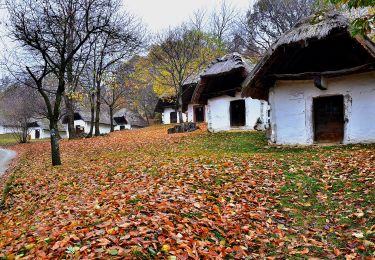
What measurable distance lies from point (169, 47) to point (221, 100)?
1020 cm

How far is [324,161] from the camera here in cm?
879

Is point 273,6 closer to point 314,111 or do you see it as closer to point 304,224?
point 314,111

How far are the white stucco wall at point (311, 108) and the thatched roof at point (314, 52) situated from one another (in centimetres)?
57

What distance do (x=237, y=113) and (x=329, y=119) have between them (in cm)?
813

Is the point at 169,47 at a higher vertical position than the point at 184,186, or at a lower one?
higher

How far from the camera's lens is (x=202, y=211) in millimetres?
5367

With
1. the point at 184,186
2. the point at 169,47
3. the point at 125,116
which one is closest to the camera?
the point at 184,186

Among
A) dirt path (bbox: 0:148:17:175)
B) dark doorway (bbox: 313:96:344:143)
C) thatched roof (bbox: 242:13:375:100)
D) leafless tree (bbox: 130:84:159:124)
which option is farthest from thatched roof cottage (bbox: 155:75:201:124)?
dark doorway (bbox: 313:96:344:143)

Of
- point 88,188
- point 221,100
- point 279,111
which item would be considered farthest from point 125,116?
point 88,188

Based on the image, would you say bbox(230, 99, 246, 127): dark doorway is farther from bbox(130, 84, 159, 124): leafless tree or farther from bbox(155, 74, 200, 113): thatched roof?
bbox(130, 84, 159, 124): leafless tree

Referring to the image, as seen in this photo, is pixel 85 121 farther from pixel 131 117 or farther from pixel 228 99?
pixel 228 99

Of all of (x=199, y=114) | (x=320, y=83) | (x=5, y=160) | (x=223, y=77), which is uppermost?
(x=223, y=77)

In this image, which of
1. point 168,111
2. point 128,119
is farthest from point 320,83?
point 128,119

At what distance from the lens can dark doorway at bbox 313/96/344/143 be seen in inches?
481
